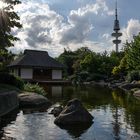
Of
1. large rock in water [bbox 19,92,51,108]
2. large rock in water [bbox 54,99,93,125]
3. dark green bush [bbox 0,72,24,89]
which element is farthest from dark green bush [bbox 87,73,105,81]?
large rock in water [bbox 54,99,93,125]

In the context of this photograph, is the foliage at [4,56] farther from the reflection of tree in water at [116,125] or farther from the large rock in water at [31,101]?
the reflection of tree in water at [116,125]

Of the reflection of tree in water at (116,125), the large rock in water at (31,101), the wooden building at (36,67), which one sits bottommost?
the reflection of tree in water at (116,125)

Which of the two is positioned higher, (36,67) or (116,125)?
(36,67)

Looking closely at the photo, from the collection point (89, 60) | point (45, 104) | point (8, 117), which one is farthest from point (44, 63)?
point (8, 117)

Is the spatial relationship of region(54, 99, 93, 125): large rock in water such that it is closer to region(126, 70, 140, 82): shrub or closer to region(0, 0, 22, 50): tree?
region(0, 0, 22, 50): tree

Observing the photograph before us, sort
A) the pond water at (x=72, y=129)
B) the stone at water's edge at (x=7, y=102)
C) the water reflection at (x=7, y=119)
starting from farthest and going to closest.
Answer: the stone at water's edge at (x=7, y=102) → the water reflection at (x=7, y=119) → the pond water at (x=72, y=129)

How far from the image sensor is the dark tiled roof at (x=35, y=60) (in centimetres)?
6900

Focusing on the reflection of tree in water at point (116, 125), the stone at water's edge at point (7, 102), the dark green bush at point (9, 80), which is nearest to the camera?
the reflection of tree in water at point (116, 125)

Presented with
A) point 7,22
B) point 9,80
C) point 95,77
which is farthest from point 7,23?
point 95,77

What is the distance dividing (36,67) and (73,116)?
49.9 m

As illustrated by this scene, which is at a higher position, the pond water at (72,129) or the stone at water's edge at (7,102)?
the stone at water's edge at (7,102)

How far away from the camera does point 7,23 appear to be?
27453 mm

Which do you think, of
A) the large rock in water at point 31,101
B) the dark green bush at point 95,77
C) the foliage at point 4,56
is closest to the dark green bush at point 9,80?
the foliage at point 4,56

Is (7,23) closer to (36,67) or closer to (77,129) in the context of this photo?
(77,129)
